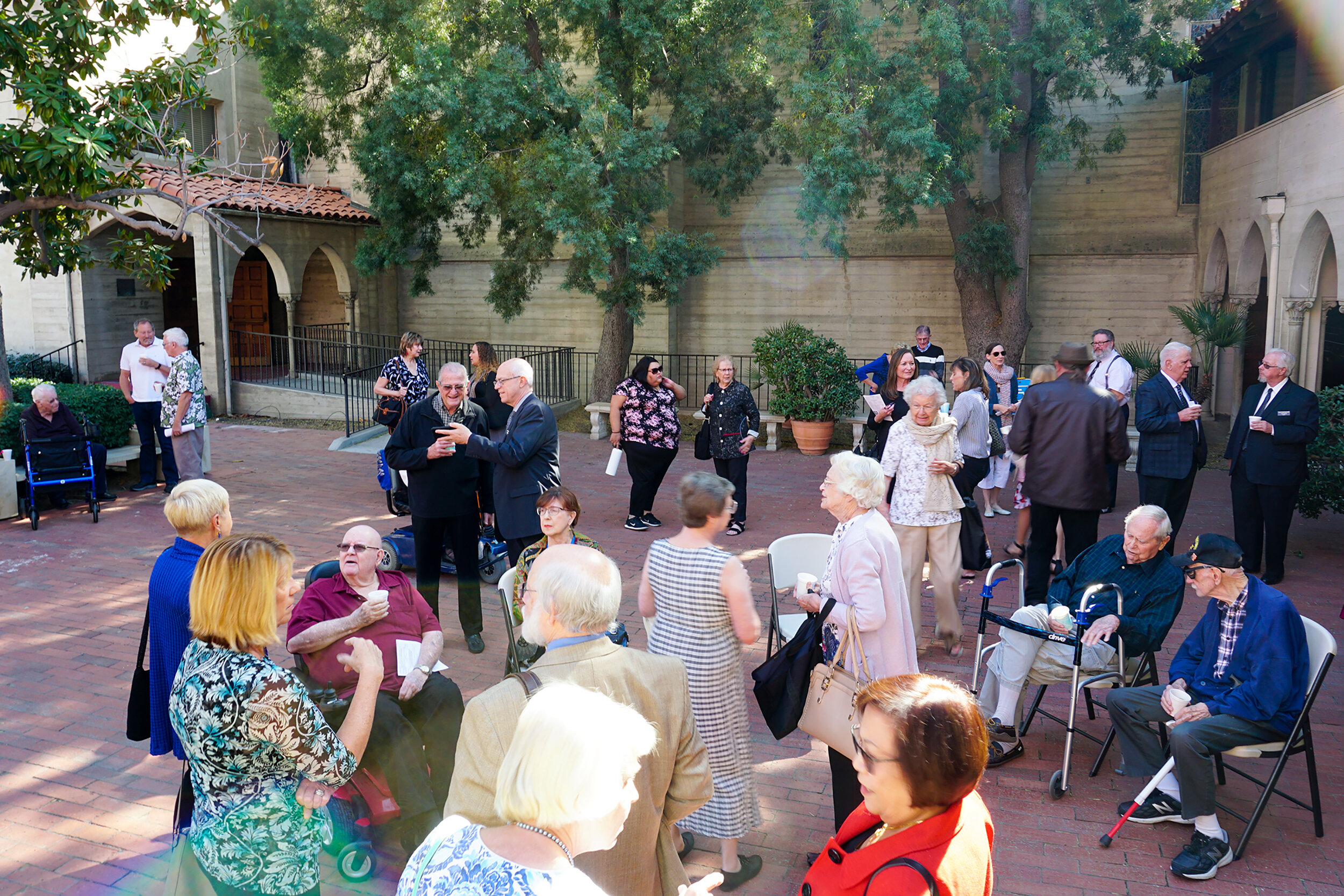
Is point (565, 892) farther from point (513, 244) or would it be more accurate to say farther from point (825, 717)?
point (513, 244)

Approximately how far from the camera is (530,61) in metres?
15.3

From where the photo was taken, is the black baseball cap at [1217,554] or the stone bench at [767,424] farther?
the stone bench at [767,424]

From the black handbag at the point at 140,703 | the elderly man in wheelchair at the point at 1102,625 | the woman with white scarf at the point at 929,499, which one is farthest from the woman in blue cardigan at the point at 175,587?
the woman with white scarf at the point at 929,499

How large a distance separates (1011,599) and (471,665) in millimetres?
4065

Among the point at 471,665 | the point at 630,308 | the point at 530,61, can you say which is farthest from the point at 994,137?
the point at 471,665

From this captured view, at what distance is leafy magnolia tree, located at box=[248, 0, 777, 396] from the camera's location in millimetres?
13867

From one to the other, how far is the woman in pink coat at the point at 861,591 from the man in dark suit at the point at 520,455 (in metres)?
2.20

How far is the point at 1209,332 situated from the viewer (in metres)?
14.7

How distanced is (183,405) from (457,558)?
5.14 m

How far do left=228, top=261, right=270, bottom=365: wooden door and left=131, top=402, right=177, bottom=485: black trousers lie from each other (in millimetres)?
10725

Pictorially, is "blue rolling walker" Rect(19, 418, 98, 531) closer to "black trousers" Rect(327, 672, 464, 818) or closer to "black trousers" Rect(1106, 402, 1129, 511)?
"black trousers" Rect(327, 672, 464, 818)

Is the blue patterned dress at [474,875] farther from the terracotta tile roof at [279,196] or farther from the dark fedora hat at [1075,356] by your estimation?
the terracotta tile roof at [279,196]

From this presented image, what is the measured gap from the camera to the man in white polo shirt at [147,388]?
1123cm

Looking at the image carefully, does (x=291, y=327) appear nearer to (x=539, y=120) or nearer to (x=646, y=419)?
(x=539, y=120)
